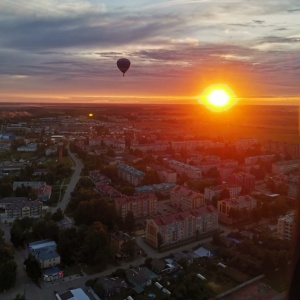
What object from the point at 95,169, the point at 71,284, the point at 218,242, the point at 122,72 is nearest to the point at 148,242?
the point at 218,242

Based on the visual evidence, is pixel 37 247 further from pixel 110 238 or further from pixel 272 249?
pixel 272 249

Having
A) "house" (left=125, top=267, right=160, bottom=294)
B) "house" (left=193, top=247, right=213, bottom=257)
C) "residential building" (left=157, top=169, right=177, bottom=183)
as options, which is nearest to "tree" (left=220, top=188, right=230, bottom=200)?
"residential building" (left=157, top=169, right=177, bottom=183)

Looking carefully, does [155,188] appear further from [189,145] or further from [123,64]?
[189,145]

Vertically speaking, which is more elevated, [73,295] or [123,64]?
[123,64]

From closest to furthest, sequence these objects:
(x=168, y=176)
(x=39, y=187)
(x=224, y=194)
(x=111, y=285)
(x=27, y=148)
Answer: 1. (x=111, y=285)
2. (x=224, y=194)
3. (x=39, y=187)
4. (x=168, y=176)
5. (x=27, y=148)

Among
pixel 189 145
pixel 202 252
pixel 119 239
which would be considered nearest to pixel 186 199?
pixel 202 252

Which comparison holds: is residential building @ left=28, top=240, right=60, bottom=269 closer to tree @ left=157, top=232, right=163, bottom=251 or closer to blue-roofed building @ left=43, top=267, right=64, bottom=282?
blue-roofed building @ left=43, top=267, right=64, bottom=282

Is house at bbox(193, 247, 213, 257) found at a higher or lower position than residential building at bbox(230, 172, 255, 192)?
lower
